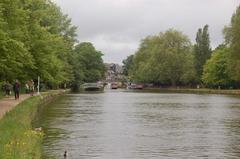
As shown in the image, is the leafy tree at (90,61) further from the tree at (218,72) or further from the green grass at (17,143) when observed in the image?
the green grass at (17,143)

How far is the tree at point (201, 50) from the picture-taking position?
13338 centimetres

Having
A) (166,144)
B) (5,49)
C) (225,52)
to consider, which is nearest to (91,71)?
(225,52)

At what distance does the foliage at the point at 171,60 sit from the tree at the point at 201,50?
9.14 ft

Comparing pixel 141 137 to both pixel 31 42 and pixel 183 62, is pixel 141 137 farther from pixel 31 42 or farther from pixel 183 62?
pixel 183 62

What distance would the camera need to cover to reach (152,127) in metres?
29.3

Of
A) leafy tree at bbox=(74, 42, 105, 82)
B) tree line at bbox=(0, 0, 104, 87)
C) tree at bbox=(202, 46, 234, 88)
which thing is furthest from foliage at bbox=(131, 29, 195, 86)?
tree line at bbox=(0, 0, 104, 87)

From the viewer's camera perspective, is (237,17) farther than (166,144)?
Yes

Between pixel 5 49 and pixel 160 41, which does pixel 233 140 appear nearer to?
pixel 5 49

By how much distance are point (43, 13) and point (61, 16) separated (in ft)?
142

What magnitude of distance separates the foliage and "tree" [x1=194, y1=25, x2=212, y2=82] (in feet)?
9.14

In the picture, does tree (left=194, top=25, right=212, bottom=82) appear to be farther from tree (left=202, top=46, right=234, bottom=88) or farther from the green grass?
the green grass

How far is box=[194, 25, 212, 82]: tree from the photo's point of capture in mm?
133375

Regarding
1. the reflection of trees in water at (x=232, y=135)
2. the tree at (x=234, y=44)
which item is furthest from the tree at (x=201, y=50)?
the reflection of trees in water at (x=232, y=135)

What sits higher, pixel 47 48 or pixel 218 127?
pixel 47 48
